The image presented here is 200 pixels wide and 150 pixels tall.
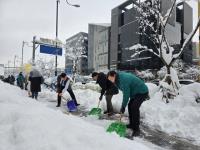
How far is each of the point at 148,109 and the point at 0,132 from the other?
266 inches

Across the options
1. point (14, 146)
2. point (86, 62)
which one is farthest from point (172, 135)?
point (86, 62)

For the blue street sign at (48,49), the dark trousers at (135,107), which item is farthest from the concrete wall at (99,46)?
the dark trousers at (135,107)

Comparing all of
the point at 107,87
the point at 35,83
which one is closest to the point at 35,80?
the point at 35,83

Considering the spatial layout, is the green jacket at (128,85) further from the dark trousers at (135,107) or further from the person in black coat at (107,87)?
the person in black coat at (107,87)

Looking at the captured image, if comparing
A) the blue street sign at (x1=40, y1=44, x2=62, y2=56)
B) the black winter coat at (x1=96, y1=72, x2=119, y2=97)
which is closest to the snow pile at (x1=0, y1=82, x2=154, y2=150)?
the black winter coat at (x1=96, y1=72, x2=119, y2=97)

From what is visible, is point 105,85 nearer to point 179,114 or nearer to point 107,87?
point 107,87

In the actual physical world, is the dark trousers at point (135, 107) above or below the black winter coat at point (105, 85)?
below

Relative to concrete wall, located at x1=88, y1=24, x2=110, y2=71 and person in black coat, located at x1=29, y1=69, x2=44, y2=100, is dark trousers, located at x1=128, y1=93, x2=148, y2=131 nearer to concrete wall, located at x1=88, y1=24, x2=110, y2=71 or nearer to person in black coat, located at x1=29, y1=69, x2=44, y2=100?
person in black coat, located at x1=29, y1=69, x2=44, y2=100

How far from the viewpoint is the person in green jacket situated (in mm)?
7316

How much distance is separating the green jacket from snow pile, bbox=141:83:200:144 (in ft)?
6.15

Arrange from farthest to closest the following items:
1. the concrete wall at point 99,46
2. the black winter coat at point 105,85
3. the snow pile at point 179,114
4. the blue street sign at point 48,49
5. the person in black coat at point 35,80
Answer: the concrete wall at point 99,46, the blue street sign at point 48,49, the person in black coat at point 35,80, the black winter coat at point 105,85, the snow pile at point 179,114

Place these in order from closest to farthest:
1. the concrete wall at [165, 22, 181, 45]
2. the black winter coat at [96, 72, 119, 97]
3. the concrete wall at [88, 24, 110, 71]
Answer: the black winter coat at [96, 72, 119, 97] → the concrete wall at [165, 22, 181, 45] → the concrete wall at [88, 24, 110, 71]

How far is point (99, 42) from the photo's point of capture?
3275 inches

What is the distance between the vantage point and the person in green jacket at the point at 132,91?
732 cm
